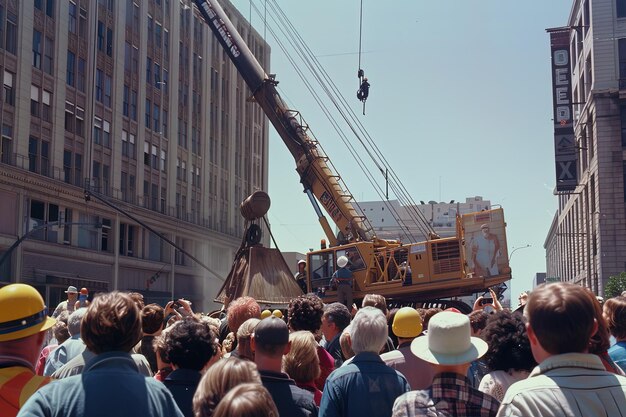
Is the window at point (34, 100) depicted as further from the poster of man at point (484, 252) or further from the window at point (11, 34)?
the poster of man at point (484, 252)

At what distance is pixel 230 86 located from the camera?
195 feet

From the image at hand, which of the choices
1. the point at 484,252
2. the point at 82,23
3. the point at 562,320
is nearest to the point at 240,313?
the point at 562,320

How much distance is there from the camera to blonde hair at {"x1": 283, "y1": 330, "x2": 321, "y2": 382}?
5.00 m

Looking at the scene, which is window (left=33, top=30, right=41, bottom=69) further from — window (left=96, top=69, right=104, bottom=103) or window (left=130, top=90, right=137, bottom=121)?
window (left=130, top=90, right=137, bottom=121)

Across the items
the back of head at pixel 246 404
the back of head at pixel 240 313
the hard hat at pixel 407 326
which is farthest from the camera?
the back of head at pixel 240 313

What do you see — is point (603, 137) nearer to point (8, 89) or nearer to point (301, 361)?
point (8, 89)

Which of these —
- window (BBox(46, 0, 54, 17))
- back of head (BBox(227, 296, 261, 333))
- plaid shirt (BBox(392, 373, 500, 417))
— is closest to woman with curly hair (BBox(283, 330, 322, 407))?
back of head (BBox(227, 296, 261, 333))

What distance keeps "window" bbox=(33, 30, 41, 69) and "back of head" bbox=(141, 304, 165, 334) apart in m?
32.4

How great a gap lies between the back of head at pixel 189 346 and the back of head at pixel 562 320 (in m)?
2.06

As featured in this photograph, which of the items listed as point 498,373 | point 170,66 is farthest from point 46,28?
point 498,373

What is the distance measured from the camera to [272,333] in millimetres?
4500

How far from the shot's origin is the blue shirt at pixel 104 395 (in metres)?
3.02

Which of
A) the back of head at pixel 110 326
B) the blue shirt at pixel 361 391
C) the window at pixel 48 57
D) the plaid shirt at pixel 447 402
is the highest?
the window at pixel 48 57

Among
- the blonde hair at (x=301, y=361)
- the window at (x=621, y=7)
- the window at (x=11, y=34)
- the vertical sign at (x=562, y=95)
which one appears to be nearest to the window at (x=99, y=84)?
the window at (x=11, y=34)
